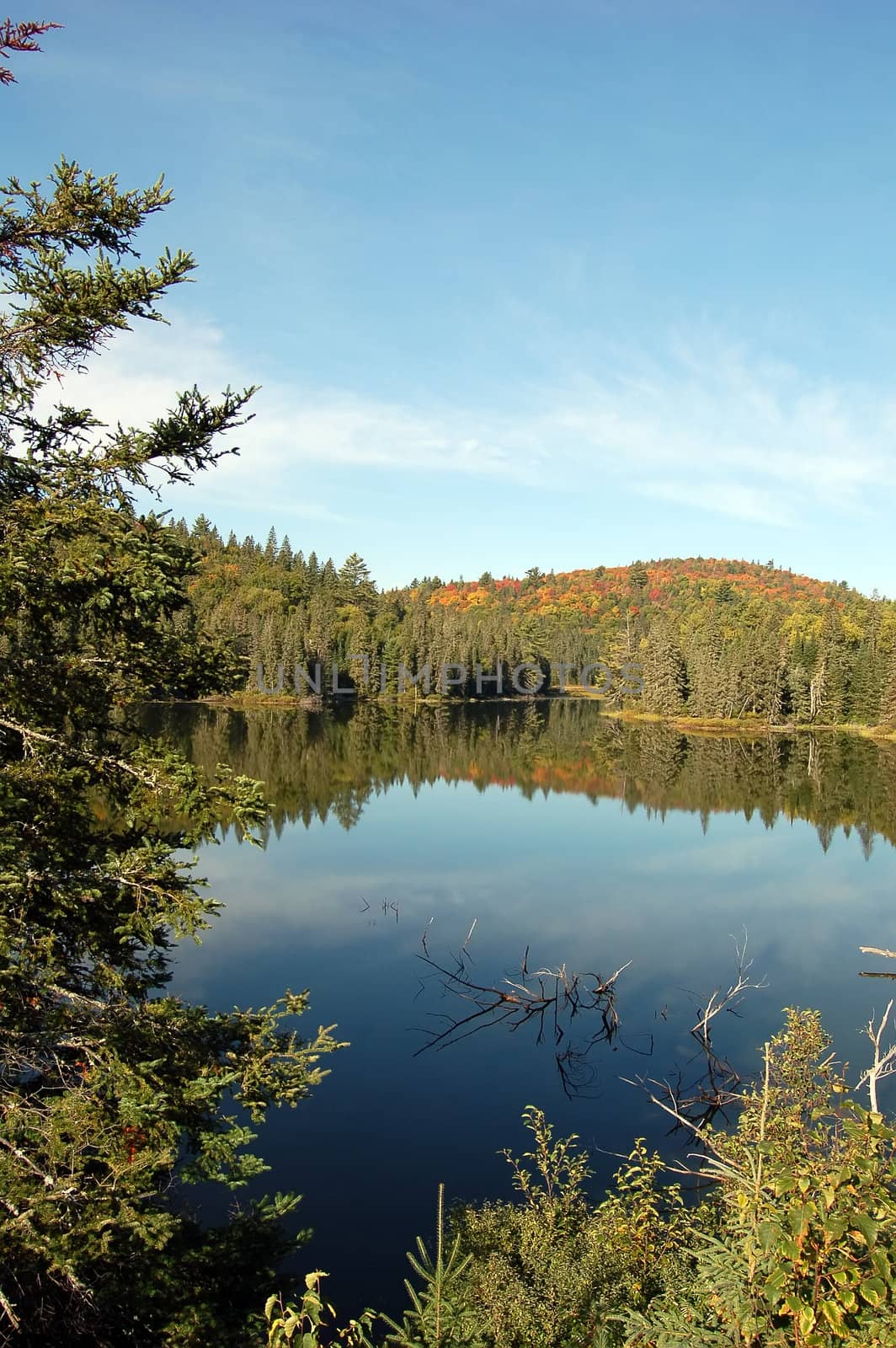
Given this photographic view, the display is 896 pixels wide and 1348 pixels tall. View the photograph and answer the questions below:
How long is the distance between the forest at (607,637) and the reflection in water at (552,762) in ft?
22.3

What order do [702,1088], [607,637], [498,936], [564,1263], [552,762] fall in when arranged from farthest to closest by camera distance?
[607,637]
[552,762]
[498,936]
[702,1088]
[564,1263]

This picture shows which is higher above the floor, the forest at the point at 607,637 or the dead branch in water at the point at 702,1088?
the forest at the point at 607,637

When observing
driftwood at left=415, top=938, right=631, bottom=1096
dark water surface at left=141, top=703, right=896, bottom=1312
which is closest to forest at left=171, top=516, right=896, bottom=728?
dark water surface at left=141, top=703, right=896, bottom=1312

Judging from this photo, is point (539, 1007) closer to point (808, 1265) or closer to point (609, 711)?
point (808, 1265)

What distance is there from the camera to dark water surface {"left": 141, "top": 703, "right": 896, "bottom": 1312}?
1274cm

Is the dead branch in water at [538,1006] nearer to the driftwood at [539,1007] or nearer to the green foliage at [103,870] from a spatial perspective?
the driftwood at [539,1007]

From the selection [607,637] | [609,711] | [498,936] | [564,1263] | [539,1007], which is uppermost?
[607,637]

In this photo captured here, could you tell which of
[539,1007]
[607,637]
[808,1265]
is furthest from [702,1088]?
[607,637]

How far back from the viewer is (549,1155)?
1016 centimetres

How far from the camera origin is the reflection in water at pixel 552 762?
1587 inches

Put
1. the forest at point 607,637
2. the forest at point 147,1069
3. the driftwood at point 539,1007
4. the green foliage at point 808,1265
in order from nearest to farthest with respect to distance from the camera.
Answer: the green foliage at point 808,1265 → the forest at point 147,1069 → the driftwood at point 539,1007 → the forest at point 607,637

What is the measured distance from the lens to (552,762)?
2224 inches

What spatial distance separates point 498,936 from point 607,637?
134 meters

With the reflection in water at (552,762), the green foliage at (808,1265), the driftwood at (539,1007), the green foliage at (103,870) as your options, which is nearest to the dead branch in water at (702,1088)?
the driftwood at (539,1007)
